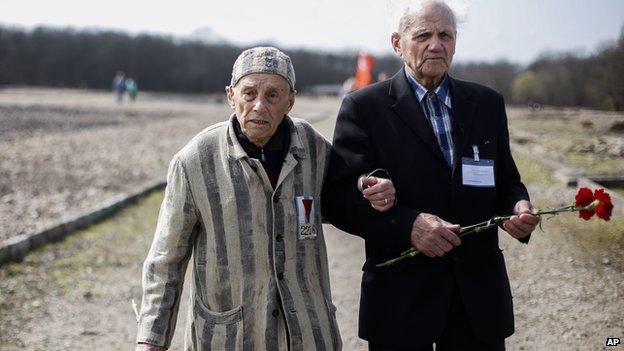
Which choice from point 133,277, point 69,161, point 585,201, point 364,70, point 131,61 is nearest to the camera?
point 585,201

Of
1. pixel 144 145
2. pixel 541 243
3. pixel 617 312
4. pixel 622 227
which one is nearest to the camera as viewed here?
pixel 617 312

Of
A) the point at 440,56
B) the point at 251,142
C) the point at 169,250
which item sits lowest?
the point at 169,250

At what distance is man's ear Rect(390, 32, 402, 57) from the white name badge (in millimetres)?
510

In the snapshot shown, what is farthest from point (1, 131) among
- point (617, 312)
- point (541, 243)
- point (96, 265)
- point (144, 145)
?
point (617, 312)

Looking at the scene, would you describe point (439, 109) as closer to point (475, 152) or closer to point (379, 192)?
point (475, 152)

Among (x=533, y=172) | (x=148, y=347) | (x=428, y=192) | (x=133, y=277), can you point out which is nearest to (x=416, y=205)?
(x=428, y=192)

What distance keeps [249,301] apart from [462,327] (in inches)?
32.0

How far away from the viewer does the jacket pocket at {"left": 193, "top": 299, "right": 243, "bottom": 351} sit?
2.54 metres

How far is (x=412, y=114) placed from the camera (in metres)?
2.63

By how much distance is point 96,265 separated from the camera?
706cm

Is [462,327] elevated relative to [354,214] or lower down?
lower down

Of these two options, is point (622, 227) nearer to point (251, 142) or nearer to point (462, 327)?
point (462, 327)

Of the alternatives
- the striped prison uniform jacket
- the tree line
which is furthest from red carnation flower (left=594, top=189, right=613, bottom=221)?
the tree line

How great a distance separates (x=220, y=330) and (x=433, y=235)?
2.79ft
